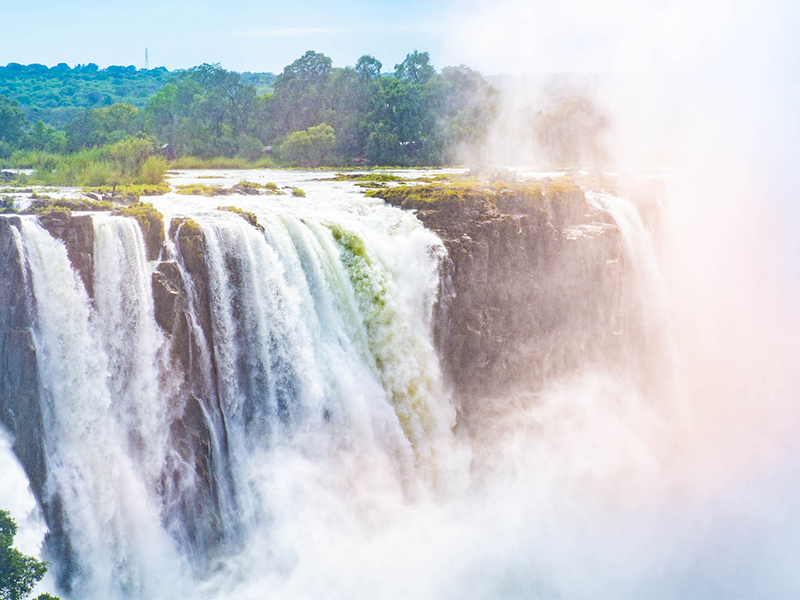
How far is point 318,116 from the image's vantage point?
41.4 meters

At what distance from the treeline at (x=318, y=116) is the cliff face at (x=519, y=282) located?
2111cm

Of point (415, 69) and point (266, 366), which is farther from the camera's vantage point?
point (415, 69)

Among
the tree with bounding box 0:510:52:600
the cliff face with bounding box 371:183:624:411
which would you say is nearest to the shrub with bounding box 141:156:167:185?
the cliff face with bounding box 371:183:624:411

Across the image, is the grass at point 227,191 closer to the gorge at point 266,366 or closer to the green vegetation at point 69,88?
the gorge at point 266,366

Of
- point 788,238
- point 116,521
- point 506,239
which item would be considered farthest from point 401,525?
point 788,238

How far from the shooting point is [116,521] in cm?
1052

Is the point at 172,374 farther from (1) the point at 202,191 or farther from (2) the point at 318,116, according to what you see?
(2) the point at 318,116

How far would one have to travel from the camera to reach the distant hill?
50394 millimetres

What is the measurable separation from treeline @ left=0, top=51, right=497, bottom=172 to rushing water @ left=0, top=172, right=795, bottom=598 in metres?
21.6

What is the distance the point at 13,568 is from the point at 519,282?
11453 millimetres

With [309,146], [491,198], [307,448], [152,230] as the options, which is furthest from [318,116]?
[307,448]

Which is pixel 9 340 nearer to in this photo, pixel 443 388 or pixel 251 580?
pixel 251 580

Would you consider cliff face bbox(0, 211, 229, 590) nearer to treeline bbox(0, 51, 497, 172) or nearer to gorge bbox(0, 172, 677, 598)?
gorge bbox(0, 172, 677, 598)

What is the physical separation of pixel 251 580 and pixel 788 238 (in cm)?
2410
